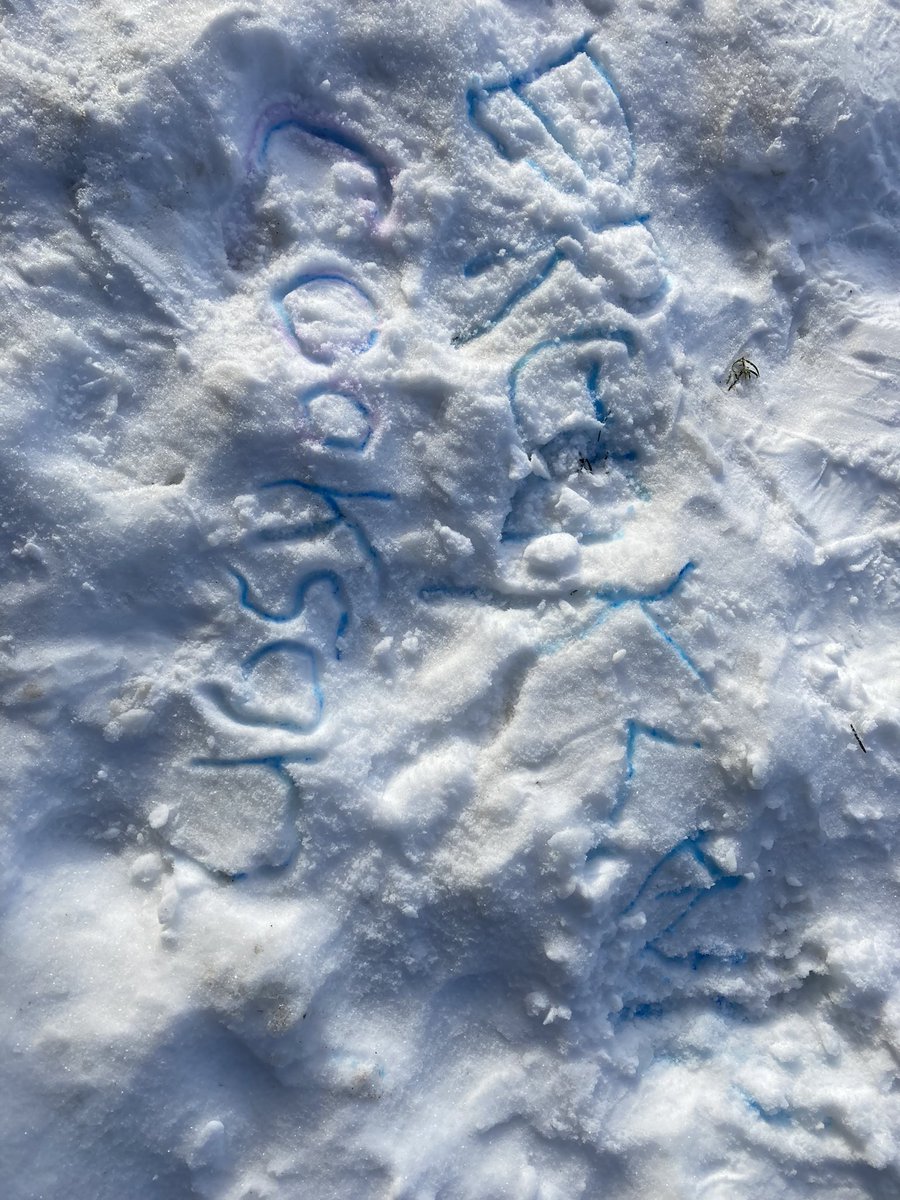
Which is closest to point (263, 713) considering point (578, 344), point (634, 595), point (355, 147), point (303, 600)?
point (303, 600)

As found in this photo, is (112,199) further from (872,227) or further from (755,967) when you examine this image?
Answer: (755,967)

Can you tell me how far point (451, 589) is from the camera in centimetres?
211

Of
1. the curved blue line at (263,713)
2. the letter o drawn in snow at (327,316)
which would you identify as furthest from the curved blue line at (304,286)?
the curved blue line at (263,713)

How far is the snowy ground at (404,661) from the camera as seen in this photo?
193 centimetres

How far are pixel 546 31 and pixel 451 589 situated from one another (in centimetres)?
136

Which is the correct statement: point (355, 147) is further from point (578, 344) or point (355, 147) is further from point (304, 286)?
point (578, 344)

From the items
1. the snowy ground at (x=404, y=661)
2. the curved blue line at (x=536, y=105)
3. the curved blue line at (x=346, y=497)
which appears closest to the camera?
the snowy ground at (x=404, y=661)

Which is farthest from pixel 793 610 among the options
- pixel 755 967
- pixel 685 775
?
pixel 755 967

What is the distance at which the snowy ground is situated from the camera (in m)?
1.93

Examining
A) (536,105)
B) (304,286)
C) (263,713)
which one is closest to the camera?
(263,713)

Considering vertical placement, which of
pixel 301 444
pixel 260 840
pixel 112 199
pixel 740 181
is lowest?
pixel 260 840

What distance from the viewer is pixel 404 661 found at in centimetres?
208

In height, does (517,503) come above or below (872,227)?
below

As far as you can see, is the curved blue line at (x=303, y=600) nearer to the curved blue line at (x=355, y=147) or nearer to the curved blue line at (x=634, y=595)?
the curved blue line at (x=634, y=595)
